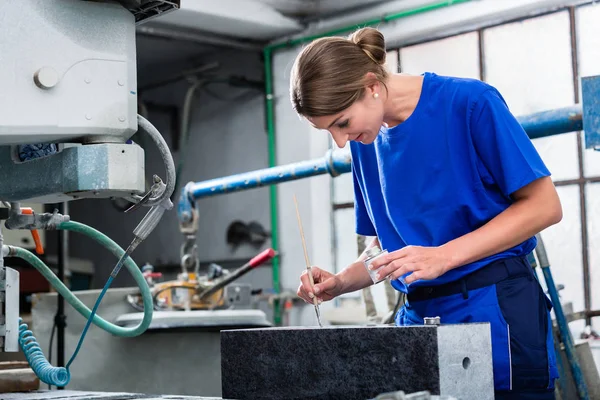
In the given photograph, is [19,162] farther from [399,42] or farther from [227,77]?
[227,77]

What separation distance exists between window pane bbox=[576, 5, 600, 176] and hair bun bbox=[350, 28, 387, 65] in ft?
7.95

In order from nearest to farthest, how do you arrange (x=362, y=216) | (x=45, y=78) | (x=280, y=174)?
(x=45, y=78) < (x=362, y=216) < (x=280, y=174)

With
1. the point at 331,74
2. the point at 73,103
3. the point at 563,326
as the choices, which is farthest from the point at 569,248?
the point at 73,103

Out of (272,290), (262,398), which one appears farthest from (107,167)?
(272,290)

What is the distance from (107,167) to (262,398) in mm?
368

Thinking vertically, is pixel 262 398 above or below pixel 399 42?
below

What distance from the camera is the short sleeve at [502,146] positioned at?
1230mm

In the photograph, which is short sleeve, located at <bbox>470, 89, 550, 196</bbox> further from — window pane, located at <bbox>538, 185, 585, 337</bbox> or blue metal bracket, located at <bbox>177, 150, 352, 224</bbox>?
window pane, located at <bbox>538, 185, 585, 337</bbox>

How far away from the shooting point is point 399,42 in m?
4.18

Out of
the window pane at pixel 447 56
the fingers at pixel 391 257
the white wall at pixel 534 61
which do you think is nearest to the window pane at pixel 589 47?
the white wall at pixel 534 61

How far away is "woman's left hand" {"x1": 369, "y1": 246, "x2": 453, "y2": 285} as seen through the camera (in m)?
1.17

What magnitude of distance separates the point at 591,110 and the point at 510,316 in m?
0.44

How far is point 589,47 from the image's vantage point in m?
3.52

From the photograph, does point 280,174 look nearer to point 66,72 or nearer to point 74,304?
point 74,304
